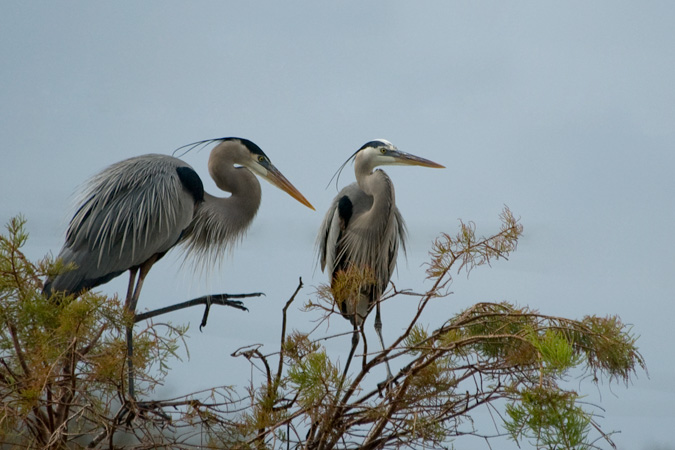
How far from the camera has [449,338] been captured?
188 centimetres

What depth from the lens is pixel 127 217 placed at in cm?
308

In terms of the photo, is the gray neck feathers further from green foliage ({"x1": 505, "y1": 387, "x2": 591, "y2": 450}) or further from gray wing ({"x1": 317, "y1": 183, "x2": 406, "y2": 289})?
green foliage ({"x1": 505, "y1": 387, "x2": 591, "y2": 450})

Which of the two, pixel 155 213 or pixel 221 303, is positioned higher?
pixel 155 213

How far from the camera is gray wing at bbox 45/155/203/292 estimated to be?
2.98m

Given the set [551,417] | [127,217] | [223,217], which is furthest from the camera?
[223,217]

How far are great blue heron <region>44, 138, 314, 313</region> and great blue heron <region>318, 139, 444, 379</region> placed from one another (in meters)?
0.32

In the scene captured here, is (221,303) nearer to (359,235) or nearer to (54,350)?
(359,235)

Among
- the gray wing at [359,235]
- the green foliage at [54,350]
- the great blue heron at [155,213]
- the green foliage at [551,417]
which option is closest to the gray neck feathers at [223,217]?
the great blue heron at [155,213]

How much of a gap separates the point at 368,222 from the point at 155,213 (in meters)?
1.04

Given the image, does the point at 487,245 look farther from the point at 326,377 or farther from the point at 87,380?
the point at 87,380

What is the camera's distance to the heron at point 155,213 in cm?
300

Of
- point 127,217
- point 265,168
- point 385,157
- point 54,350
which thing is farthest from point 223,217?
point 54,350

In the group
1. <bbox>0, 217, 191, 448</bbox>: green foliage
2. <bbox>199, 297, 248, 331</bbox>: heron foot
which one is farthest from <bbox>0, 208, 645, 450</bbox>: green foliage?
<bbox>199, 297, 248, 331</bbox>: heron foot

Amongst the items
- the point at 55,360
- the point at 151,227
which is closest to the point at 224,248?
the point at 151,227
